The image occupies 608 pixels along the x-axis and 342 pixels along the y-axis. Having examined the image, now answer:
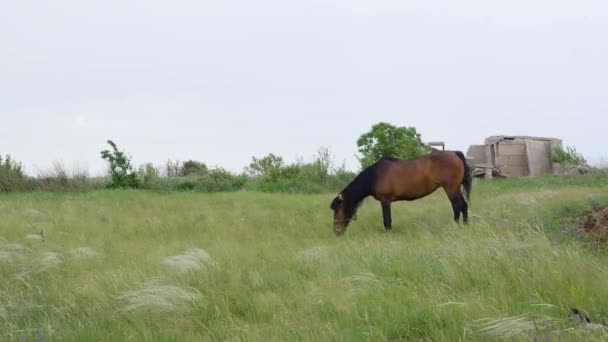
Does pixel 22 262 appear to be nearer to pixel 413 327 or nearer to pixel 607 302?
pixel 413 327

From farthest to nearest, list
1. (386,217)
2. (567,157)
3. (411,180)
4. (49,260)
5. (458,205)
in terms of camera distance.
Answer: (567,157), (411,180), (458,205), (386,217), (49,260)

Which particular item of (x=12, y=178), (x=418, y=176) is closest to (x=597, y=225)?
(x=418, y=176)

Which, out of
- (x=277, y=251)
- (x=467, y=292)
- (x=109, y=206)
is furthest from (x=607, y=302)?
→ (x=109, y=206)

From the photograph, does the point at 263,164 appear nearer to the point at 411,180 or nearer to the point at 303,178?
the point at 303,178

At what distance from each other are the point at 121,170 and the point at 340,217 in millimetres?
14981

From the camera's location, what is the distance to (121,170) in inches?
883

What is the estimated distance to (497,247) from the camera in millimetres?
5176

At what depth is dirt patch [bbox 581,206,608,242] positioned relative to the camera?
678 centimetres

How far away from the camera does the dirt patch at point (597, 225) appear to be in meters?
6.78

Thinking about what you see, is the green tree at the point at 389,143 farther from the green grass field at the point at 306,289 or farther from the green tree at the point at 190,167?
the green grass field at the point at 306,289

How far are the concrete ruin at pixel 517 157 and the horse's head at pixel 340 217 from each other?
507 inches

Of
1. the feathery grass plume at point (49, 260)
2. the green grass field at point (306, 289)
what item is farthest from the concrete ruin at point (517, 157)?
the feathery grass plume at point (49, 260)

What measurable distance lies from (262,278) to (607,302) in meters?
2.87

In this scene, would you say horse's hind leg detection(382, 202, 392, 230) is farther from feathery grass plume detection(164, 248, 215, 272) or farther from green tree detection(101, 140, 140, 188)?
green tree detection(101, 140, 140, 188)
